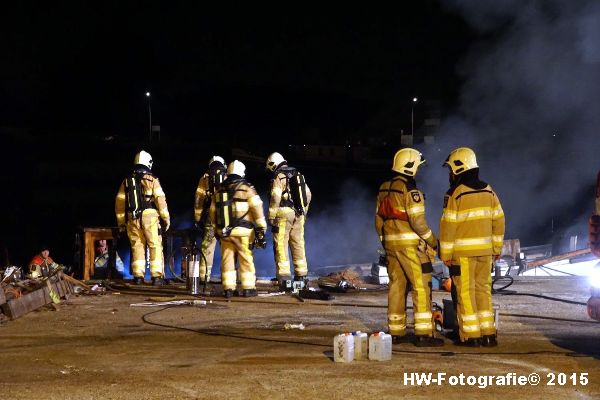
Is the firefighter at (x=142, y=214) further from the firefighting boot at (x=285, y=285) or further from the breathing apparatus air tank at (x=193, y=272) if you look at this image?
the firefighting boot at (x=285, y=285)

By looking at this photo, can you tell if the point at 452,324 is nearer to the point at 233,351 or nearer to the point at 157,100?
the point at 233,351

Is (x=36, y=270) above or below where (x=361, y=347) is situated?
above

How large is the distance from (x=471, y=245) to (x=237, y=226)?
441 centimetres

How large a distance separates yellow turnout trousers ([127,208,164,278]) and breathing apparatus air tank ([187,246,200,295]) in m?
0.91

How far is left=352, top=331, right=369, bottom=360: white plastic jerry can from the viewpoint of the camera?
6352mm

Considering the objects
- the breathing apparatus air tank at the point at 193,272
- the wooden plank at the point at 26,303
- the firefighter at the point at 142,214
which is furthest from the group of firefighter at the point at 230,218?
the wooden plank at the point at 26,303

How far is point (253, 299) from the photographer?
35.0ft

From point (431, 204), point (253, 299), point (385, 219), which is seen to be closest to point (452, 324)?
point (385, 219)

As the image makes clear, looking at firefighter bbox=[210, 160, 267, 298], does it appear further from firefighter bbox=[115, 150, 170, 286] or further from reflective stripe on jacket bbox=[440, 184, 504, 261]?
reflective stripe on jacket bbox=[440, 184, 504, 261]

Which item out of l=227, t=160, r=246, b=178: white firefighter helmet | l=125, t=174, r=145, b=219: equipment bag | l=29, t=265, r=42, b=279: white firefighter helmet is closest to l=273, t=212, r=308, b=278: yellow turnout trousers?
l=227, t=160, r=246, b=178: white firefighter helmet

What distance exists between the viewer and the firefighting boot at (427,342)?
23.1 feet

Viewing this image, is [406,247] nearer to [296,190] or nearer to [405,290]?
[405,290]

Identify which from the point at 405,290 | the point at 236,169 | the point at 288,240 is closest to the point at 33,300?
the point at 236,169

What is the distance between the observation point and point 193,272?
448 inches
